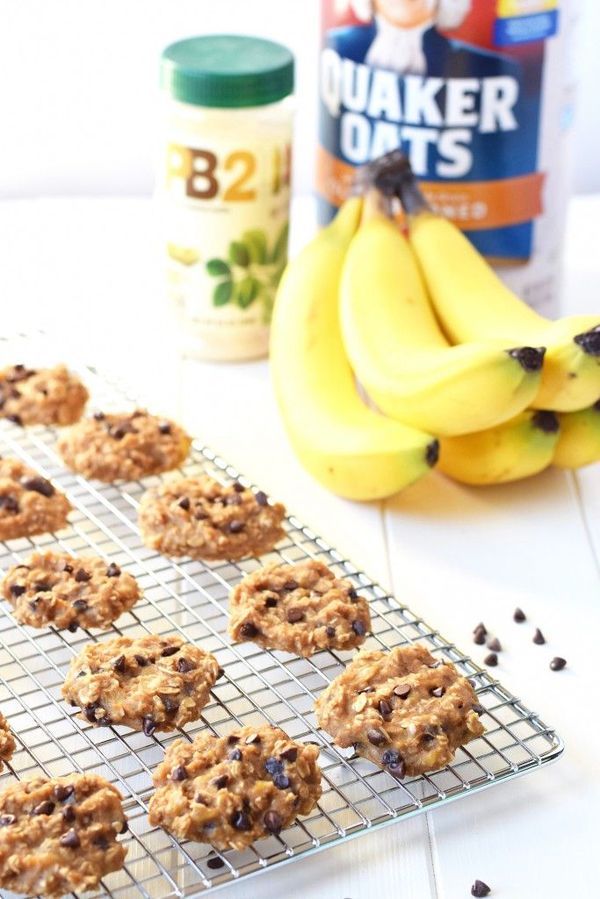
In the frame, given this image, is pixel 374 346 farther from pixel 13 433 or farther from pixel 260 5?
pixel 260 5

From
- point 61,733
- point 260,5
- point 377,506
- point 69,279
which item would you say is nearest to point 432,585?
point 377,506

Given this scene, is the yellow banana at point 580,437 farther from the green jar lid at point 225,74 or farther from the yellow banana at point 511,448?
the green jar lid at point 225,74

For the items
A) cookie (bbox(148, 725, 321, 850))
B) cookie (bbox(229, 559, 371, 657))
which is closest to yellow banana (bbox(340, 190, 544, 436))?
cookie (bbox(229, 559, 371, 657))

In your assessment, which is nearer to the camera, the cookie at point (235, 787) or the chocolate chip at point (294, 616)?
the cookie at point (235, 787)

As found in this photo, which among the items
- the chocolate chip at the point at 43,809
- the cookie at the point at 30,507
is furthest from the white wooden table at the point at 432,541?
the cookie at the point at 30,507

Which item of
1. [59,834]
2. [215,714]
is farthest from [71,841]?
[215,714]

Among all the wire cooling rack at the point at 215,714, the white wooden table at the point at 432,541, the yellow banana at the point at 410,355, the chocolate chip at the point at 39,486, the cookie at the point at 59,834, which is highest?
the yellow banana at the point at 410,355

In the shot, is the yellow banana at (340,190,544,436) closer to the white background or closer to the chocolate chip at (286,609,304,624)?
the chocolate chip at (286,609,304,624)
